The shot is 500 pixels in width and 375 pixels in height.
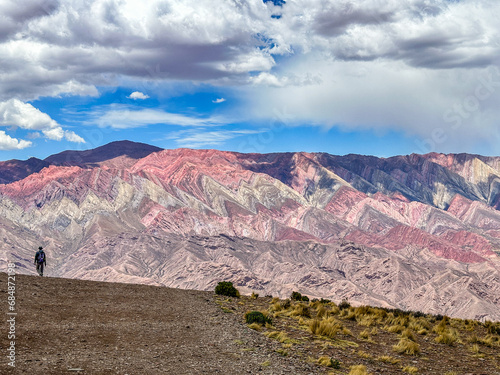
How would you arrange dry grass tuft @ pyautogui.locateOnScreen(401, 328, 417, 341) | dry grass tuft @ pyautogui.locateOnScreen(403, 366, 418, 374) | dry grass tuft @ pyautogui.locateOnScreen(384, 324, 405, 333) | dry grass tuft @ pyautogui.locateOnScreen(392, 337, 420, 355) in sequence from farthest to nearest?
dry grass tuft @ pyautogui.locateOnScreen(384, 324, 405, 333) < dry grass tuft @ pyautogui.locateOnScreen(401, 328, 417, 341) < dry grass tuft @ pyautogui.locateOnScreen(392, 337, 420, 355) < dry grass tuft @ pyautogui.locateOnScreen(403, 366, 418, 374)

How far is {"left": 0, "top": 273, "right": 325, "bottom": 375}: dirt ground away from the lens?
14.1 metres

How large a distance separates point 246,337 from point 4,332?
862cm

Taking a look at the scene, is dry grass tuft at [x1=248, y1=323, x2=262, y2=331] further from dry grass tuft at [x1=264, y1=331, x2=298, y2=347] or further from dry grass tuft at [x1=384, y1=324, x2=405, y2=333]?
dry grass tuft at [x1=384, y1=324, x2=405, y2=333]

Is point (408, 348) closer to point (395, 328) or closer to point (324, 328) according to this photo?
point (324, 328)

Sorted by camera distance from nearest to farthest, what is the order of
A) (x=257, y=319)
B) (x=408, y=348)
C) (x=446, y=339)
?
(x=408, y=348) → (x=257, y=319) → (x=446, y=339)

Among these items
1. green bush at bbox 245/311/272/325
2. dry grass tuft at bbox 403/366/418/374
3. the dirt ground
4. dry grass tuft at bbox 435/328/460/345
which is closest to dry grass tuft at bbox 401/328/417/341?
dry grass tuft at bbox 435/328/460/345

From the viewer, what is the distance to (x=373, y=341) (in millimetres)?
21031

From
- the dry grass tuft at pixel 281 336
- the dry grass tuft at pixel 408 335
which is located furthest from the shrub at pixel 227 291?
the dry grass tuft at pixel 408 335

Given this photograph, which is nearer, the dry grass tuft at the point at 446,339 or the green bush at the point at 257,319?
the green bush at the point at 257,319

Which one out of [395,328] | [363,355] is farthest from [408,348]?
[395,328]

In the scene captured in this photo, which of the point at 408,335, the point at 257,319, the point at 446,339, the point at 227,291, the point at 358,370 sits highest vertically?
the point at 257,319

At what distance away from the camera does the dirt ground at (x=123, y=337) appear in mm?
14078

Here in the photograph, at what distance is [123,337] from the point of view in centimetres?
1725

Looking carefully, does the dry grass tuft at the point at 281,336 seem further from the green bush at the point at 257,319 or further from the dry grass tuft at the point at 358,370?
the dry grass tuft at the point at 358,370
